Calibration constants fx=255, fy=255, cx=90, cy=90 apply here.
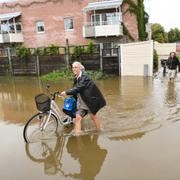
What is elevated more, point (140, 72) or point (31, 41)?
point (31, 41)

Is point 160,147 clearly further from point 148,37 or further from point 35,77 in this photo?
point 148,37

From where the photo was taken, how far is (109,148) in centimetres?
514

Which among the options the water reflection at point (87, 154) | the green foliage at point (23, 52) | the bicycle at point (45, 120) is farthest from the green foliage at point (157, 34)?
the water reflection at point (87, 154)

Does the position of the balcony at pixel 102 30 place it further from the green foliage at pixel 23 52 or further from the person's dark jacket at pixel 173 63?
the person's dark jacket at pixel 173 63

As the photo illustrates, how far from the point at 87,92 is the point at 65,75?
9.81 m

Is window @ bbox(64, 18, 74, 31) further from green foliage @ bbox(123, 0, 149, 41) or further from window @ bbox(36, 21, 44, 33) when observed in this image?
green foliage @ bbox(123, 0, 149, 41)

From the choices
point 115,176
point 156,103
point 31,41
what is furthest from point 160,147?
point 31,41

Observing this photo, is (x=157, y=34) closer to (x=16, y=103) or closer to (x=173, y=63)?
(x=173, y=63)

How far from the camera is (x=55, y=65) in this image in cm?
1633

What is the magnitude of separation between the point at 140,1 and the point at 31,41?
11774 millimetres

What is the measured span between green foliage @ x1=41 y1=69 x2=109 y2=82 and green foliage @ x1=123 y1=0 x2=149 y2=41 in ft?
28.8

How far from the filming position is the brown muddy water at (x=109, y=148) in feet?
13.9

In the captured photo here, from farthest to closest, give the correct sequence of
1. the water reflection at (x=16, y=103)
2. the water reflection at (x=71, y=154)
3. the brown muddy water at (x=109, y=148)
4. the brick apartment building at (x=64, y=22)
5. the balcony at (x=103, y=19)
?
the brick apartment building at (x=64, y=22), the balcony at (x=103, y=19), the water reflection at (x=16, y=103), the water reflection at (x=71, y=154), the brown muddy water at (x=109, y=148)

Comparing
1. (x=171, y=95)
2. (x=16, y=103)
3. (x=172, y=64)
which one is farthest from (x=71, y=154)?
(x=172, y=64)
